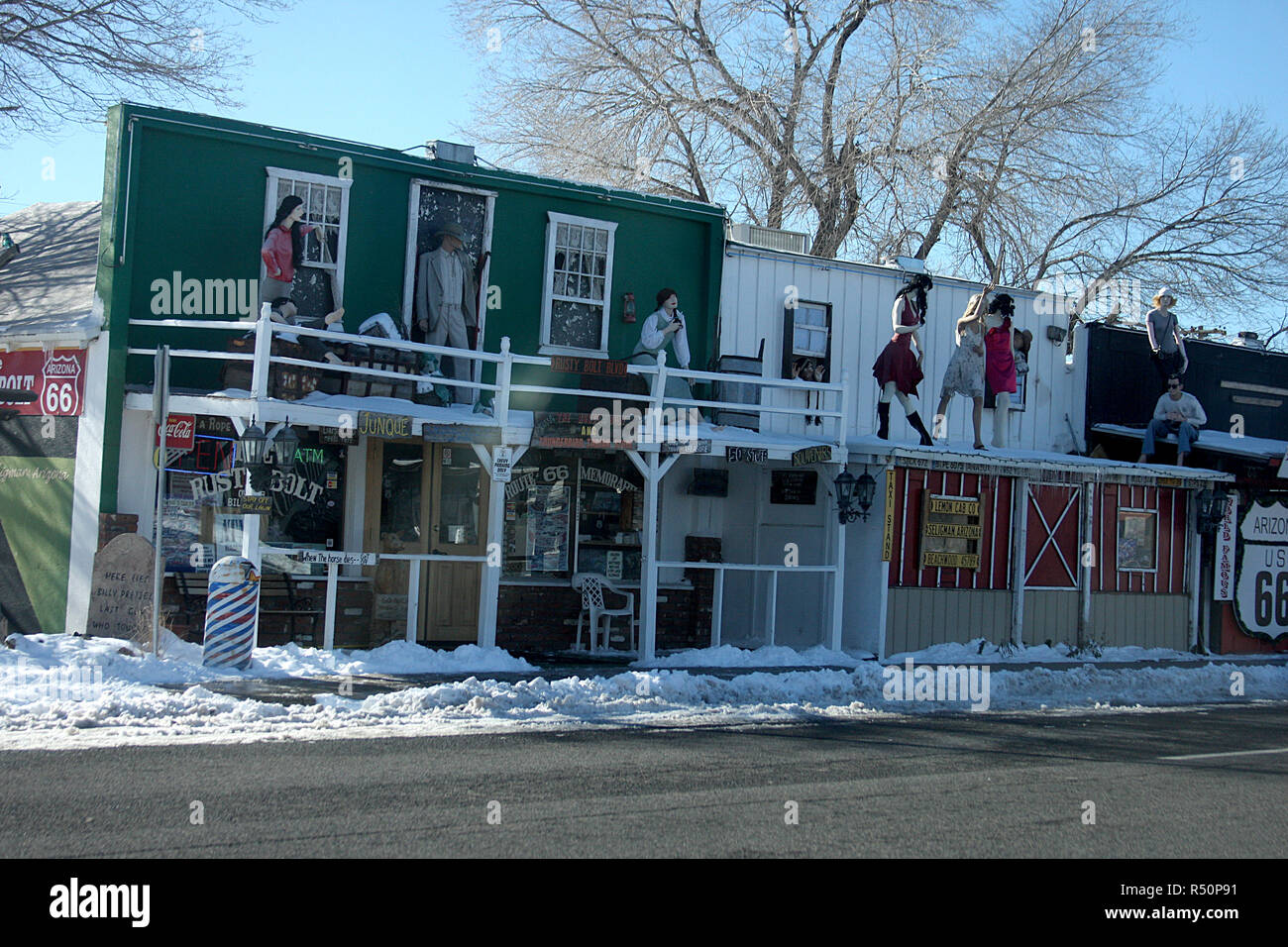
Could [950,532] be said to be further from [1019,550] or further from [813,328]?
[813,328]

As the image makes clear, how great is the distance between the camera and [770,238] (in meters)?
18.7

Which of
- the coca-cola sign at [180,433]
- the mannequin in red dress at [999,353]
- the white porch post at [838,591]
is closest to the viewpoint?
the coca-cola sign at [180,433]

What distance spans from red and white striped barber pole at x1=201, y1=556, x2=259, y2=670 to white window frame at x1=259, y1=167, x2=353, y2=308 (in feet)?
13.7

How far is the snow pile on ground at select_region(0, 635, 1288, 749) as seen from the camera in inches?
364

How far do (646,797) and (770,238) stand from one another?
12623 millimetres

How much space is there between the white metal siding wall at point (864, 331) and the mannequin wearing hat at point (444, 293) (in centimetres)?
406

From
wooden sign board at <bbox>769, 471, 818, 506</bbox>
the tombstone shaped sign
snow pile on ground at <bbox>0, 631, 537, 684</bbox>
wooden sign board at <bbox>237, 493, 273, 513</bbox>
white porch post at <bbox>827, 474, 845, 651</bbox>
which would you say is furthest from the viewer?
wooden sign board at <bbox>769, 471, 818, 506</bbox>

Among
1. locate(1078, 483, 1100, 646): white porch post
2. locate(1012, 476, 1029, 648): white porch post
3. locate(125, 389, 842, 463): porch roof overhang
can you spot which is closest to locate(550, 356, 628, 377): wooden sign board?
locate(125, 389, 842, 463): porch roof overhang

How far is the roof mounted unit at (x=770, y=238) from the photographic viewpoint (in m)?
18.1

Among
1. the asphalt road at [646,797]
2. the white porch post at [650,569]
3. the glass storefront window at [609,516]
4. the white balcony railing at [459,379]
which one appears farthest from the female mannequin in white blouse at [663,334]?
the asphalt road at [646,797]

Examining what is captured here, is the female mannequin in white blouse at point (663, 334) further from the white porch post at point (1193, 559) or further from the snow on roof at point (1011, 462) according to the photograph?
the white porch post at point (1193, 559)

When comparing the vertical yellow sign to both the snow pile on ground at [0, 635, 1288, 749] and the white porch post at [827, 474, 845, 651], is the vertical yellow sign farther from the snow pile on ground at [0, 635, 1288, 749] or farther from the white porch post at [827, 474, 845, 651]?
the snow pile on ground at [0, 635, 1288, 749]
